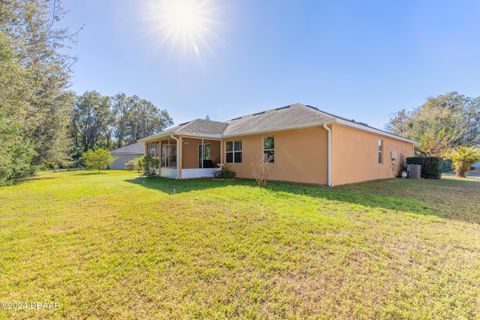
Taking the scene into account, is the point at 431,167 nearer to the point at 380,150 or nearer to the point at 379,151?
the point at 380,150

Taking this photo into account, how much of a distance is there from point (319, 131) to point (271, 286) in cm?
753

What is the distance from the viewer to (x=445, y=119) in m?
24.5

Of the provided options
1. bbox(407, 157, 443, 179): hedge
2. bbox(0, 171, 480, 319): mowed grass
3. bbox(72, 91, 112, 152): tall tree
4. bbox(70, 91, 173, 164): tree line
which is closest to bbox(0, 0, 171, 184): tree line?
bbox(0, 171, 480, 319): mowed grass

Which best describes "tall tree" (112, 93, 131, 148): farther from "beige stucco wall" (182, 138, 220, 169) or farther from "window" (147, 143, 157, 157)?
"beige stucco wall" (182, 138, 220, 169)

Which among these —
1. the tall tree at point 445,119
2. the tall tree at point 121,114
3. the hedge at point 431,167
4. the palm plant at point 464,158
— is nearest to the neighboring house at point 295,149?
the hedge at point 431,167

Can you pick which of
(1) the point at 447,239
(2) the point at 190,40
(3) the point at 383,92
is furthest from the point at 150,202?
(3) the point at 383,92

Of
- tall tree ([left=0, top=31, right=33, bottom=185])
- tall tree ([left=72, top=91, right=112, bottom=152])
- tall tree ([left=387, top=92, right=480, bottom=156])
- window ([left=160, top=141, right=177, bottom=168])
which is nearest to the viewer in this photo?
tall tree ([left=0, top=31, right=33, bottom=185])

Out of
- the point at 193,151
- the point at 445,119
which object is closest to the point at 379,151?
the point at 193,151

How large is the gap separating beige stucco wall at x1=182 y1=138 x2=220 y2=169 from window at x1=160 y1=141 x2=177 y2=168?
2.35 ft

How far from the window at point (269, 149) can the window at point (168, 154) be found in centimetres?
578

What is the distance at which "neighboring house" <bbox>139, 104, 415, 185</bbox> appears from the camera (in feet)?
28.2

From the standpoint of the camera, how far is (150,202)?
19.9ft

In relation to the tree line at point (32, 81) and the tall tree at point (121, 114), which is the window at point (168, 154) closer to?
the tree line at point (32, 81)

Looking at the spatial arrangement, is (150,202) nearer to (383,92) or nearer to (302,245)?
(302,245)
